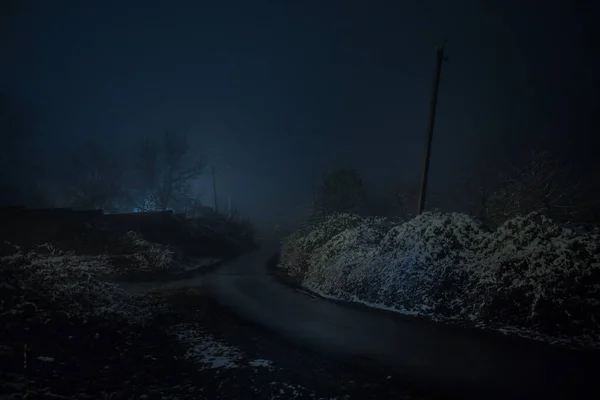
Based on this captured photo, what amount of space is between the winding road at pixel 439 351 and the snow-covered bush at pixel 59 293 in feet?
12.4

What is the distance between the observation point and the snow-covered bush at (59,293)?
26.2ft

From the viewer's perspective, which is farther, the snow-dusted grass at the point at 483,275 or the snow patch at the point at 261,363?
the snow-dusted grass at the point at 483,275

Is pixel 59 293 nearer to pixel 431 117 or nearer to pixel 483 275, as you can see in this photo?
pixel 483 275

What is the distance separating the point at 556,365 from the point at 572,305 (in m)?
2.75

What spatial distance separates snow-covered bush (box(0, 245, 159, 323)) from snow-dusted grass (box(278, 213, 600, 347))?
815cm

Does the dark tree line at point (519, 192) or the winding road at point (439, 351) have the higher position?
the dark tree line at point (519, 192)

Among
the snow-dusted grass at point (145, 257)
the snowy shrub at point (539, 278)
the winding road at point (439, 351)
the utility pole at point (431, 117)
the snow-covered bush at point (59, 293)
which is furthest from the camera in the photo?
the snow-dusted grass at point (145, 257)

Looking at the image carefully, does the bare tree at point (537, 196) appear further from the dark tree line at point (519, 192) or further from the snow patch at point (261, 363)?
the snow patch at point (261, 363)

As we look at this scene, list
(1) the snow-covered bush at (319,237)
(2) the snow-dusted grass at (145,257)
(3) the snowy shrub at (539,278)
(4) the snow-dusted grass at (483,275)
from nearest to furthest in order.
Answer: (3) the snowy shrub at (539,278) < (4) the snow-dusted grass at (483,275) < (1) the snow-covered bush at (319,237) < (2) the snow-dusted grass at (145,257)

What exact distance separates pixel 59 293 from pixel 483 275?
36.5ft

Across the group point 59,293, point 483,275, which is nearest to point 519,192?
point 483,275

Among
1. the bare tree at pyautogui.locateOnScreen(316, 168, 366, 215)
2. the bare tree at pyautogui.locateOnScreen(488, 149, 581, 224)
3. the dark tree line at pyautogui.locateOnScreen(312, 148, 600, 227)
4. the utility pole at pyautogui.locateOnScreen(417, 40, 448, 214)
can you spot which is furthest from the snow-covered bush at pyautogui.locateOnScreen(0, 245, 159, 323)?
the bare tree at pyautogui.locateOnScreen(316, 168, 366, 215)

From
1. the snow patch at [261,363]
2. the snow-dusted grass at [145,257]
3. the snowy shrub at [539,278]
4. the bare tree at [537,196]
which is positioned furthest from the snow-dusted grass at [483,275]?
the bare tree at [537,196]

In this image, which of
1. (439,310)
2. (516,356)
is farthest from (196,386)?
(439,310)
